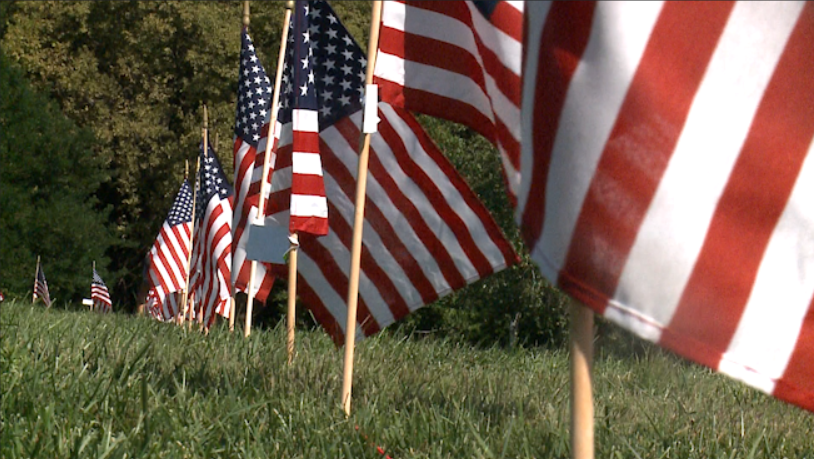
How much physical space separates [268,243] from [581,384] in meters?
4.24

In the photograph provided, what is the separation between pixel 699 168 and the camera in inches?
97.0

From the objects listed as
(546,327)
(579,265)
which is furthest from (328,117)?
(546,327)

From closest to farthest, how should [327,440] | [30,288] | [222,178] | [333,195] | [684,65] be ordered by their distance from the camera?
[684,65], [327,440], [333,195], [222,178], [30,288]

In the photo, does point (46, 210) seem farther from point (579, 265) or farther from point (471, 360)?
point (579, 265)

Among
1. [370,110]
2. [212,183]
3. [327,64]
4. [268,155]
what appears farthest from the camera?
[212,183]

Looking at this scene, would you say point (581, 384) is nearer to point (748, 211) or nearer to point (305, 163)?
point (748, 211)

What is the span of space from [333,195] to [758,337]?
4.70 m

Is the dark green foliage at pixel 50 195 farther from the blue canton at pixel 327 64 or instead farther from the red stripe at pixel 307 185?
the red stripe at pixel 307 185

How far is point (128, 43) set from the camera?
31281 mm

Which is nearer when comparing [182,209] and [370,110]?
[370,110]

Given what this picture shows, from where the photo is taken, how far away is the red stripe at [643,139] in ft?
8.01

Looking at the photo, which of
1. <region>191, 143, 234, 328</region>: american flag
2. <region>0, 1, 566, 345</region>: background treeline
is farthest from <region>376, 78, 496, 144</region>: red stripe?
<region>0, 1, 566, 345</region>: background treeline

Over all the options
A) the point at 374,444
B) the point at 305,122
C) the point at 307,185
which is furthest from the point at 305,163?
the point at 374,444

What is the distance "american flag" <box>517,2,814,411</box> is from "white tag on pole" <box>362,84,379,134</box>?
2.68 metres
